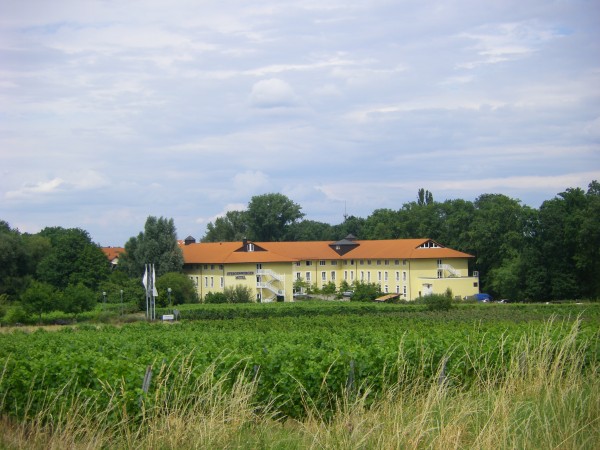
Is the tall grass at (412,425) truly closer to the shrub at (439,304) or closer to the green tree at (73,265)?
the shrub at (439,304)

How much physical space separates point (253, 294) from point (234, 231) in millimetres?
52334

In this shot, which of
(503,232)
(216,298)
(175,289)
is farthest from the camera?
(503,232)

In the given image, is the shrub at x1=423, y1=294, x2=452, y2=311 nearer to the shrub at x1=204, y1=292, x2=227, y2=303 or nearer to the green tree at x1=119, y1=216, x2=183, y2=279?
the shrub at x1=204, y1=292, x2=227, y2=303

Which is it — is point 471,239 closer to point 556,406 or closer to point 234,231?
point 234,231

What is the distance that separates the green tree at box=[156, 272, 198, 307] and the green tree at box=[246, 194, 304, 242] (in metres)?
45.5

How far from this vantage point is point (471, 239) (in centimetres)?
8675

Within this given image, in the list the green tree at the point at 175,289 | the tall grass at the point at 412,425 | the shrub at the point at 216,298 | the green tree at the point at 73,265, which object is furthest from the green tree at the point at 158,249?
the tall grass at the point at 412,425

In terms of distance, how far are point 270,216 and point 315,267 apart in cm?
2834

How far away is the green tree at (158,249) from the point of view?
253ft

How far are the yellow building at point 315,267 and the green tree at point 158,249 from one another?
13.0 ft

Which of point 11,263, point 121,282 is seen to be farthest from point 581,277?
point 11,263

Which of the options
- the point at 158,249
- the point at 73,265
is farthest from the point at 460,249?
the point at 73,265

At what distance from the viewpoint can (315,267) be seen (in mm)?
89625

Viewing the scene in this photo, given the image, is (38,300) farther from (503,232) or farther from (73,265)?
(503,232)
